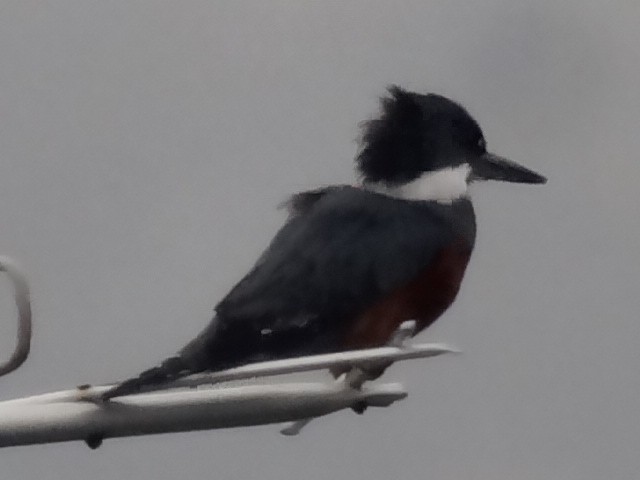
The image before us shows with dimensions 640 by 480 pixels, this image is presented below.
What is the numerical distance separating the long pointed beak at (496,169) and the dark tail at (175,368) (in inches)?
46.2

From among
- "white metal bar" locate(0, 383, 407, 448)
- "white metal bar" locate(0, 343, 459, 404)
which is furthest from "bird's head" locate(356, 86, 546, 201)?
"white metal bar" locate(0, 343, 459, 404)

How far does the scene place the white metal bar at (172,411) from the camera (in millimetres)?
1761

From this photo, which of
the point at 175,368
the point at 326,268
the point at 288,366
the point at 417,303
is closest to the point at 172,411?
the point at 288,366

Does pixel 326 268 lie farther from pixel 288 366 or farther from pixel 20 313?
pixel 20 313

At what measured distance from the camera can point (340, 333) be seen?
Result: 2.97 m

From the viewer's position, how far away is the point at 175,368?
233cm

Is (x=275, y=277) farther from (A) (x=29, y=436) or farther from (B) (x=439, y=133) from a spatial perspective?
(A) (x=29, y=436)

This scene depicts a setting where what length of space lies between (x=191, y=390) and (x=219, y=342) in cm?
64

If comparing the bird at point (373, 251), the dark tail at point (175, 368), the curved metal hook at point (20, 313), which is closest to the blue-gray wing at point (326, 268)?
the bird at point (373, 251)

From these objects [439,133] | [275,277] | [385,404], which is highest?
[439,133]

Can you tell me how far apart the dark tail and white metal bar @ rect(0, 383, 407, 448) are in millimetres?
27

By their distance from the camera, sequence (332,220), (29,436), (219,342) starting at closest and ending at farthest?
1. (29,436)
2. (219,342)
3. (332,220)

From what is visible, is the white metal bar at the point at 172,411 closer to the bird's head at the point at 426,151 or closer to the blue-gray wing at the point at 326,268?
the blue-gray wing at the point at 326,268

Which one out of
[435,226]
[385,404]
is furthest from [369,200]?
[385,404]
